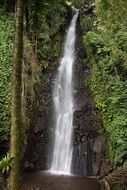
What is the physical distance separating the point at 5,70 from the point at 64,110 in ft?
10.0

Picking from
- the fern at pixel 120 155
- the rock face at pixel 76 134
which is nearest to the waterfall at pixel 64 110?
the rock face at pixel 76 134

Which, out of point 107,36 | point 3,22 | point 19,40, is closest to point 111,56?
point 107,36

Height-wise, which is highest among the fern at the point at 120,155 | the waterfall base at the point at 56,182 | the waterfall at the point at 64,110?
the waterfall at the point at 64,110

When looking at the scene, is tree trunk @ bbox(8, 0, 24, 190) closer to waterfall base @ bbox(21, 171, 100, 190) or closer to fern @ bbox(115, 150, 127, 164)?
waterfall base @ bbox(21, 171, 100, 190)

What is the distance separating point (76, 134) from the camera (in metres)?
14.9

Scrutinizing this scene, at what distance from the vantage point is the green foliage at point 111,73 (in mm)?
12312

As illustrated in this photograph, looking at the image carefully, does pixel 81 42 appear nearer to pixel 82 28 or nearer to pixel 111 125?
pixel 82 28

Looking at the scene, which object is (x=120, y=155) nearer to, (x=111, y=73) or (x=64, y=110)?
(x=64, y=110)

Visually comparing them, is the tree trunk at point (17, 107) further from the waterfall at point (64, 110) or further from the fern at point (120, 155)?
the waterfall at point (64, 110)

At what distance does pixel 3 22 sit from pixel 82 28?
459cm

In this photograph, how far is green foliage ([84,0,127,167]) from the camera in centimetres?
1231

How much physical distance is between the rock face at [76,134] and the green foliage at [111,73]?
20.1 inches

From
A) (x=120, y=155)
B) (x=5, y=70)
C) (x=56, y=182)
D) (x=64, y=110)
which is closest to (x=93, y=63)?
(x=64, y=110)

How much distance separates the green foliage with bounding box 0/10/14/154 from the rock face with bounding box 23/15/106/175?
1.41 m
